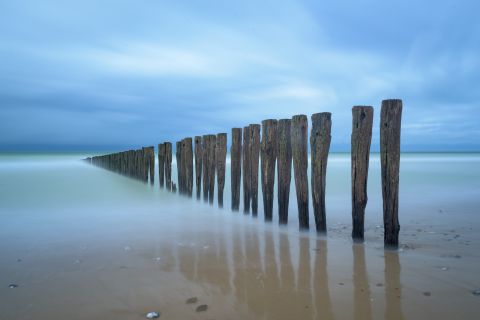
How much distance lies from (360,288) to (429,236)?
2.41m

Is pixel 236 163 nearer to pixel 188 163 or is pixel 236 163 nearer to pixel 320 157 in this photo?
pixel 320 157

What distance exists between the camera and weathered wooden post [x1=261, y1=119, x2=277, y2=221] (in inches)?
237

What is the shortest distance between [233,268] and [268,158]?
2807mm

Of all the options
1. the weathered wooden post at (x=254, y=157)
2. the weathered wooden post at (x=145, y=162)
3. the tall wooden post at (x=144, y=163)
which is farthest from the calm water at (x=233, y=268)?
the tall wooden post at (x=144, y=163)

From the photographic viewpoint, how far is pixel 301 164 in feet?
17.9


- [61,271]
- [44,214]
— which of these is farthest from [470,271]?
[44,214]

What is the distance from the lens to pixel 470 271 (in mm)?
3324

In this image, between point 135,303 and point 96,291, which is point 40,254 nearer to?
point 96,291

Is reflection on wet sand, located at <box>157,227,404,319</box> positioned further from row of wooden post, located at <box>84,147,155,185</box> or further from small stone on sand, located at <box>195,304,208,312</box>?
row of wooden post, located at <box>84,147,155,185</box>

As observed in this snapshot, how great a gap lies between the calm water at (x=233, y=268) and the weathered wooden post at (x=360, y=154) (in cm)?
41

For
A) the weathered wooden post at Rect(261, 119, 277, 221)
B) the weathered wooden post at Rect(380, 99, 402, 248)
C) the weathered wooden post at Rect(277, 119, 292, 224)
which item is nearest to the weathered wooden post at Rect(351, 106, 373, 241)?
the weathered wooden post at Rect(380, 99, 402, 248)

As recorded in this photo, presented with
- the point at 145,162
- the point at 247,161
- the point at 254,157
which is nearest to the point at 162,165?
the point at 145,162

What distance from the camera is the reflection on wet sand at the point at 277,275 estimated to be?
264cm

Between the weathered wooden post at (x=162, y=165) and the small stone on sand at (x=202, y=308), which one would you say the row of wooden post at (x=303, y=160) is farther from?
the weathered wooden post at (x=162, y=165)
